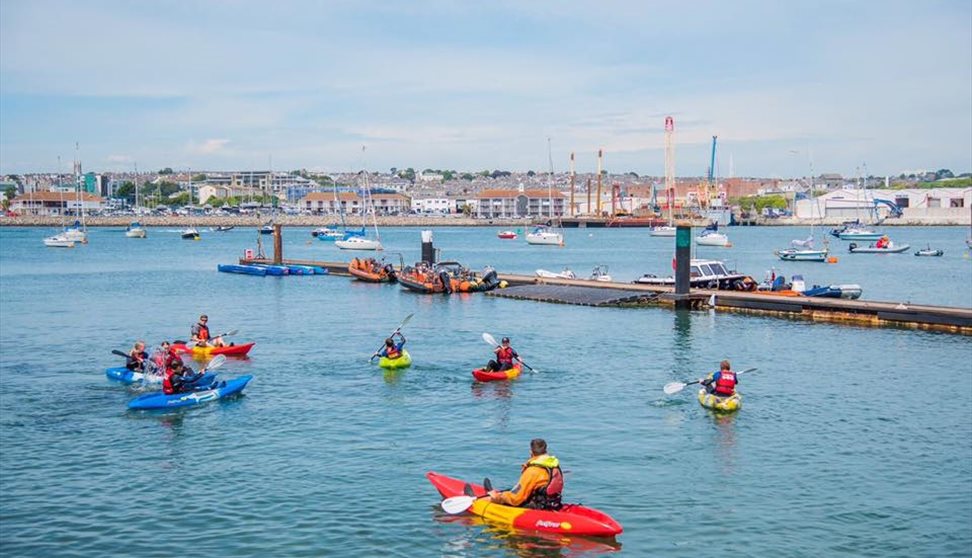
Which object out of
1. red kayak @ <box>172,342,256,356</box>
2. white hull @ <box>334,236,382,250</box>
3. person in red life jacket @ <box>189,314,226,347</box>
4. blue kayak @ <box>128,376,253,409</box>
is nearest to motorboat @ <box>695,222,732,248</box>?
white hull @ <box>334,236,382,250</box>

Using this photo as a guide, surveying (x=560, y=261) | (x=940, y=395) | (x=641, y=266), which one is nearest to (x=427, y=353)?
(x=940, y=395)

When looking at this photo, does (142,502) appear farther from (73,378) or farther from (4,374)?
(4,374)

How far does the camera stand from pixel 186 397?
33062 mm

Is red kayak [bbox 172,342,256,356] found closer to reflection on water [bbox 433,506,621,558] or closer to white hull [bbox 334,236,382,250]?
reflection on water [bbox 433,506,621,558]

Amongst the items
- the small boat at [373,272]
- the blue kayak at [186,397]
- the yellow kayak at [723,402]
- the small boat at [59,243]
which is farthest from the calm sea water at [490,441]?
the small boat at [59,243]

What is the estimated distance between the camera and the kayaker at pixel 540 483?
21.0 m

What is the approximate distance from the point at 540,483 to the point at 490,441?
7.74m

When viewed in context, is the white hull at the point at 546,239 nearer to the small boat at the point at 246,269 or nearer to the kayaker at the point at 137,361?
the small boat at the point at 246,269

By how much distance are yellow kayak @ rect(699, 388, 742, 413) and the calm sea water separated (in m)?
0.57

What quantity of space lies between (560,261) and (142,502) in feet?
331

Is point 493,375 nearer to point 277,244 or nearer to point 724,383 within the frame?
point 724,383

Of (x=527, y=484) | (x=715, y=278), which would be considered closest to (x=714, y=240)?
(x=715, y=278)

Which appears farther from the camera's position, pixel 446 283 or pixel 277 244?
pixel 277 244

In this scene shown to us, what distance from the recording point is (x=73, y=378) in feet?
127
